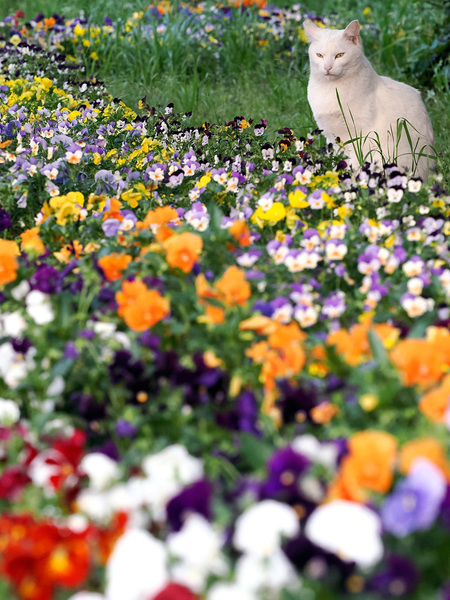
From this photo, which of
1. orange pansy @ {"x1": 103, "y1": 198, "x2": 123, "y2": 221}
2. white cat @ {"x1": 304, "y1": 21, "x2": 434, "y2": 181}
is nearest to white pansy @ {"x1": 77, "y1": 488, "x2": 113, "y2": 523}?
orange pansy @ {"x1": 103, "y1": 198, "x2": 123, "y2": 221}

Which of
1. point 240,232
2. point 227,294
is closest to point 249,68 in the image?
point 240,232

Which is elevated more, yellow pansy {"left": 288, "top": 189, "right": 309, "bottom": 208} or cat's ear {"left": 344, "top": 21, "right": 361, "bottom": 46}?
cat's ear {"left": 344, "top": 21, "right": 361, "bottom": 46}

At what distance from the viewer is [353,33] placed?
391 centimetres

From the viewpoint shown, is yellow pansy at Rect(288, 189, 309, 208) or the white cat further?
the white cat

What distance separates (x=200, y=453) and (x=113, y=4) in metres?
8.71

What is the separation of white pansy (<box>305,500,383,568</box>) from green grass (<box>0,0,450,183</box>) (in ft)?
13.0

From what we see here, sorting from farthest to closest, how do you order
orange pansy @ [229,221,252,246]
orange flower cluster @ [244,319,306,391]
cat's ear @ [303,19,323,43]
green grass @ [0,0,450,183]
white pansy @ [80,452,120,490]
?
1. green grass @ [0,0,450,183]
2. cat's ear @ [303,19,323,43]
3. orange pansy @ [229,221,252,246]
4. orange flower cluster @ [244,319,306,391]
5. white pansy @ [80,452,120,490]

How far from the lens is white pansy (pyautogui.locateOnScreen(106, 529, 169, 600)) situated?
0.98m

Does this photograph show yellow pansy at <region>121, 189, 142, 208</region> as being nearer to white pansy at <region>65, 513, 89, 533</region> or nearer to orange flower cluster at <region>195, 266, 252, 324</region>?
orange flower cluster at <region>195, 266, 252, 324</region>

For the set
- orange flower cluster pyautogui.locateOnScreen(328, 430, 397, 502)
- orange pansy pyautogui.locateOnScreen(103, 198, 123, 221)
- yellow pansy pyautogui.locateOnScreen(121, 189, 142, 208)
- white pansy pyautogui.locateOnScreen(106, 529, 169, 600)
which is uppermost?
orange flower cluster pyautogui.locateOnScreen(328, 430, 397, 502)

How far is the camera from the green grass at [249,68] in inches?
223

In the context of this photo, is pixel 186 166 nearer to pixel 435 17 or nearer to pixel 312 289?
pixel 312 289

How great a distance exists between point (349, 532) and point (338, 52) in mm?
3474

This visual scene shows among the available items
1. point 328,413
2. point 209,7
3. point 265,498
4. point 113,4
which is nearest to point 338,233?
point 328,413
